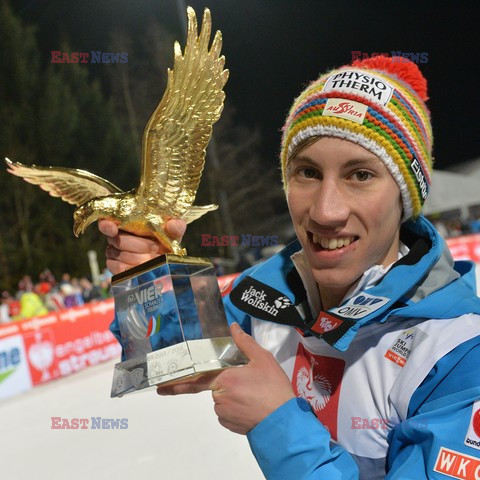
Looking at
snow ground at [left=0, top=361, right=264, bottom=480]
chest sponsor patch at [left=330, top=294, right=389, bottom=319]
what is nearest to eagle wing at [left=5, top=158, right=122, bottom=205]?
chest sponsor patch at [left=330, top=294, right=389, bottom=319]

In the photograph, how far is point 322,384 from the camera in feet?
4.16

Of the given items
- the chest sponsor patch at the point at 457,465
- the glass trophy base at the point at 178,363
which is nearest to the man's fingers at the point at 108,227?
the glass trophy base at the point at 178,363

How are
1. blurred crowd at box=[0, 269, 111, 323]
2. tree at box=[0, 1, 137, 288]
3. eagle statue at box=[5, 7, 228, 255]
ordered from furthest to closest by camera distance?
tree at box=[0, 1, 137, 288] → blurred crowd at box=[0, 269, 111, 323] → eagle statue at box=[5, 7, 228, 255]

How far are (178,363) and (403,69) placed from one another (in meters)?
0.86

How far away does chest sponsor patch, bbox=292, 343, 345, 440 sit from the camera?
4.04 ft

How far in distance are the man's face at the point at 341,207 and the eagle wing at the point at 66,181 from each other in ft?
1.76

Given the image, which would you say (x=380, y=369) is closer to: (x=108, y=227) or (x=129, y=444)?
(x=108, y=227)

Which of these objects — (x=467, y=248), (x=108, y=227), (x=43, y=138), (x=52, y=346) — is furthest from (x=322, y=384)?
(x=43, y=138)

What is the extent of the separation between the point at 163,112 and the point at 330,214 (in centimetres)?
57

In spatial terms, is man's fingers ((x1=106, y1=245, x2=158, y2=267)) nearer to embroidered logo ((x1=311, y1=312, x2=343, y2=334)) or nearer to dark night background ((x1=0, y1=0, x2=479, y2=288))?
embroidered logo ((x1=311, y1=312, x2=343, y2=334))

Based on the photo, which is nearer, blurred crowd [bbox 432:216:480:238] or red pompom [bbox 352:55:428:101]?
red pompom [bbox 352:55:428:101]

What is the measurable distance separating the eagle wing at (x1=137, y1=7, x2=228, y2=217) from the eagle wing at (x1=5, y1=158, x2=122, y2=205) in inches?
4.7

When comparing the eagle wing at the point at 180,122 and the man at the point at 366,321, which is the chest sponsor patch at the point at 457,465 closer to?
the man at the point at 366,321

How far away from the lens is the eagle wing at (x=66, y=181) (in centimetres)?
138
